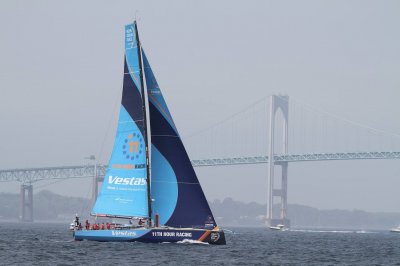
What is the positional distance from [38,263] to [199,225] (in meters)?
7.36

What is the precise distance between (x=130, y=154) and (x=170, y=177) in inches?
69.5

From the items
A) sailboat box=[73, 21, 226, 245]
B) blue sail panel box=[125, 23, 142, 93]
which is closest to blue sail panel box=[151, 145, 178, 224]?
sailboat box=[73, 21, 226, 245]

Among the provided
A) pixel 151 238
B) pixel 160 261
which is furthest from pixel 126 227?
pixel 160 261

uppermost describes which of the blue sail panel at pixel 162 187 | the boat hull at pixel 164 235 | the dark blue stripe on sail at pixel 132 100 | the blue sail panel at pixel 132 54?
the blue sail panel at pixel 132 54

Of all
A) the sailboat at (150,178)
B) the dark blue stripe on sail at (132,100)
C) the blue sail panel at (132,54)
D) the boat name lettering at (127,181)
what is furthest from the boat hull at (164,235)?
the blue sail panel at (132,54)

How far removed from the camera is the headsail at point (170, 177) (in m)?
33.2

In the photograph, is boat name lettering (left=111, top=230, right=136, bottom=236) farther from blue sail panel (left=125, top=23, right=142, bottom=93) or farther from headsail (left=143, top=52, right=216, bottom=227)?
blue sail panel (left=125, top=23, right=142, bottom=93)

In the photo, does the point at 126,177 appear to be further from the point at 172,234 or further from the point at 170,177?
the point at 172,234

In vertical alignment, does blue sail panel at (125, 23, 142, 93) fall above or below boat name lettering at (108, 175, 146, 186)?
above

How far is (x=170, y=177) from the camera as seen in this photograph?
3350cm

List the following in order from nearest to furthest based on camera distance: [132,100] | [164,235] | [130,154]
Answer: [164,235], [132,100], [130,154]

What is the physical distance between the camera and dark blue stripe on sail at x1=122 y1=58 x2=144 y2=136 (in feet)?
110

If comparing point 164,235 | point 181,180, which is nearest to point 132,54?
point 181,180

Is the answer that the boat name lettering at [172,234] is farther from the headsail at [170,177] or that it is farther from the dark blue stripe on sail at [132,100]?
the dark blue stripe on sail at [132,100]
